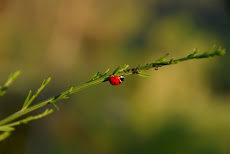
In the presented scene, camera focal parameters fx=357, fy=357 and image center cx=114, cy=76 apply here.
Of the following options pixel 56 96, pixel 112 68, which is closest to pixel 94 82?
pixel 56 96

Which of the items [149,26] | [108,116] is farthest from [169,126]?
[149,26]

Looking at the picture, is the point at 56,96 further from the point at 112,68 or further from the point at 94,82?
the point at 112,68

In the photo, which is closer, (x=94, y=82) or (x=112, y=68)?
(x=94, y=82)

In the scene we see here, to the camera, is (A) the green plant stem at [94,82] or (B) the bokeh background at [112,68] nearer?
(A) the green plant stem at [94,82]

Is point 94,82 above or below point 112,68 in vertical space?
below

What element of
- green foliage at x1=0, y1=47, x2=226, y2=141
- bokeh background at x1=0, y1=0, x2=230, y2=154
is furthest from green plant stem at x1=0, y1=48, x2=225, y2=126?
bokeh background at x1=0, y1=0, x2=230, y2=154

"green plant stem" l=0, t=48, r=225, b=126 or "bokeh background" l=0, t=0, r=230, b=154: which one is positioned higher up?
"bokeh background" l=0, t=0, r=230, b=154

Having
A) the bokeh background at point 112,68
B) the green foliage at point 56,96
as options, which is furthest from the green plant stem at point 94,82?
the bokeh background at point 112,68

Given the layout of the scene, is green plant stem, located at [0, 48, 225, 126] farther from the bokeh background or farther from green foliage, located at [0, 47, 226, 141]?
the bokeh background

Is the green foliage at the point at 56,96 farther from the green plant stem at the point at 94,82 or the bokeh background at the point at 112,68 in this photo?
the bokeh background at the point at 112,68
